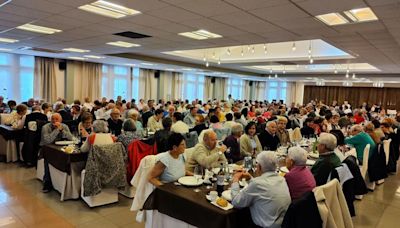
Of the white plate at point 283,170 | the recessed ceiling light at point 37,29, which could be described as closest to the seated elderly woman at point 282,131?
the white plate at point 283,170

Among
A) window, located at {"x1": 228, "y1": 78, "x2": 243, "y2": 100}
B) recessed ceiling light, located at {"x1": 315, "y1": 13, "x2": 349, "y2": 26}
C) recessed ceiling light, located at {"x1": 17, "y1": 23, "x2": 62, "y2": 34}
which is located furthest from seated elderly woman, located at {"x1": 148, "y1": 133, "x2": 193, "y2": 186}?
window, located at {"x1": 228, "y1": 78, "x2": 243, "y2": 100}

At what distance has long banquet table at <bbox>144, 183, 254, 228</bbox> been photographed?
7.27ft

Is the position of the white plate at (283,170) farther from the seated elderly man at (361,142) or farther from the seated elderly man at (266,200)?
the seated elderly man at (361,142)

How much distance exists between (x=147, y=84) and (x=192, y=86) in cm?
366

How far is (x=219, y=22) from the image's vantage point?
439cm

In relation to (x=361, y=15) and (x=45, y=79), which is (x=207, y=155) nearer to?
(x=361, y=15)

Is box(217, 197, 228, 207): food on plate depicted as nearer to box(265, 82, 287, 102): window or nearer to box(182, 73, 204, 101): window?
box(182, 73, 204, 101): window

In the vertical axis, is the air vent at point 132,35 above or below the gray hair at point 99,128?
above

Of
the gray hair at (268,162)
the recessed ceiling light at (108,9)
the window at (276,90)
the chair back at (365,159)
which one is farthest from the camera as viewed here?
the window at (276,90)

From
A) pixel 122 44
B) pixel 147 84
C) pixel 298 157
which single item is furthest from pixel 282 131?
pixel 147 84

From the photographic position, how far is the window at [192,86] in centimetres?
1734

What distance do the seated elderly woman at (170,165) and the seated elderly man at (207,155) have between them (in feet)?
1.31

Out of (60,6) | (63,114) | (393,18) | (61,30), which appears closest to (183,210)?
(60,6)

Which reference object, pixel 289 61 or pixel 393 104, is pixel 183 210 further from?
pixel 393 104
